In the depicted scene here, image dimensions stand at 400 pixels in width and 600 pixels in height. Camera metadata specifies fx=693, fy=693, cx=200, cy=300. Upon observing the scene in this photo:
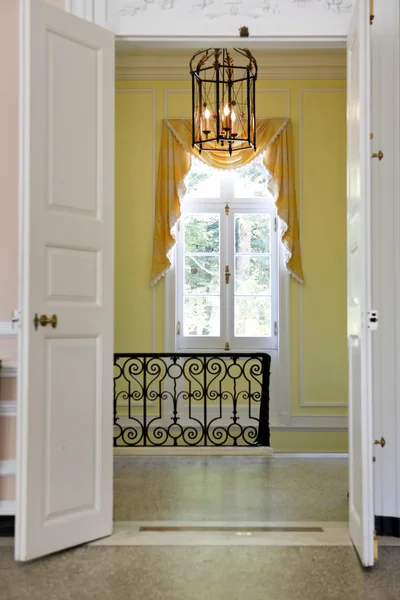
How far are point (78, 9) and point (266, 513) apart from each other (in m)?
2.83

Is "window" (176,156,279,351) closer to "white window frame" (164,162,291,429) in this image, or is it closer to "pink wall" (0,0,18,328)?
"white window frame" (164,162,291,429)

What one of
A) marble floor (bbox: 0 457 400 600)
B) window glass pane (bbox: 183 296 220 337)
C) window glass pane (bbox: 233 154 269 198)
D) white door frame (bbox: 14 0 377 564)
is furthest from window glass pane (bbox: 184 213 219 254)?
white door frame (bbox: 14 0 377 564)

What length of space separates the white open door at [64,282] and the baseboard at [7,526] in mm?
407

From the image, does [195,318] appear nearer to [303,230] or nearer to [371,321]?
[303,230]

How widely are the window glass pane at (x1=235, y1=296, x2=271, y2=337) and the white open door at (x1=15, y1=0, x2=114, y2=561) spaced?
355 cm

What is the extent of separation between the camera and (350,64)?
11.2ft

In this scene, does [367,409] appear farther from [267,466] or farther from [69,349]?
[267,466]

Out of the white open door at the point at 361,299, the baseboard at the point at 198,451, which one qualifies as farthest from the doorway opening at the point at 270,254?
the white open door at the point at 361,299

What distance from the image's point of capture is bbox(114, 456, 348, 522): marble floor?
12.5 feet

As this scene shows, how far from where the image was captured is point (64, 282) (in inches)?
125

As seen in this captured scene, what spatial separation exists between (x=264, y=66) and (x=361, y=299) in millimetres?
4436

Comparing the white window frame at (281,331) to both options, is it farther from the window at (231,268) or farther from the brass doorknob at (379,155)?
the brass doorknob at (379,155)

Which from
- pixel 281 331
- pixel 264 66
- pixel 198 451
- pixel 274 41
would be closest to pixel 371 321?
pixel 274 41

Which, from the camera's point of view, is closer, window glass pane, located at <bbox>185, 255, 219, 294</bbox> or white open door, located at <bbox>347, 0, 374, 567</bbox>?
white open door, located at <bbox>347, 0, 374, 567</bbox>
